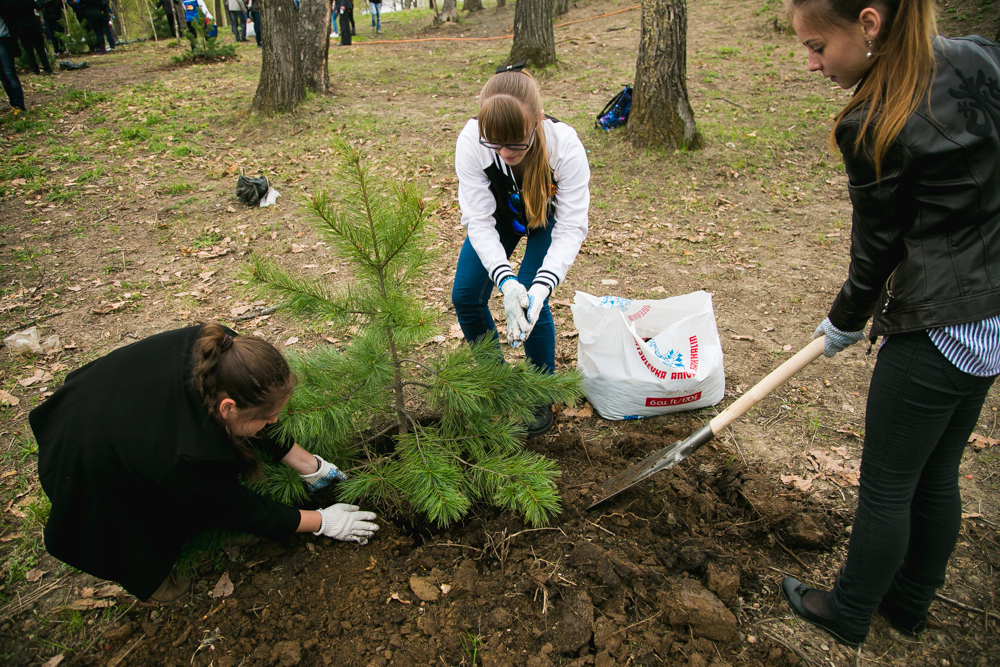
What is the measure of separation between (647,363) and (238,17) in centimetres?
1488

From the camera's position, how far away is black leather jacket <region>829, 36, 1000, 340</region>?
1183mm

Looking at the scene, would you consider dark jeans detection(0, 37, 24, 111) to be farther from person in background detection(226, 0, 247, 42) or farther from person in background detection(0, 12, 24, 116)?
person in background detection(226, 0, 247, 42)

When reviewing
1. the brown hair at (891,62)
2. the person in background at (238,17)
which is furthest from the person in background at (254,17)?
the brown hair at (891,62)

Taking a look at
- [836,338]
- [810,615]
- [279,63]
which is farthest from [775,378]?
[279,63]

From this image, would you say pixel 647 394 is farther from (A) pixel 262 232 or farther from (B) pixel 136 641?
(A) pixel 262 232

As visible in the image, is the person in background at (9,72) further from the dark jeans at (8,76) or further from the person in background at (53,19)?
the person in background at (53,19)

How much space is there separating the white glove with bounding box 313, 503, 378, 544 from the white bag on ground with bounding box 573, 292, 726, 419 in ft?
3.90

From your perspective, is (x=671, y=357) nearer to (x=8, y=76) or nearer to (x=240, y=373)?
(x=240, y=373)

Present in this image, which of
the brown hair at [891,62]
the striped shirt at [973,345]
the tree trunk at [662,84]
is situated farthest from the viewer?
the tree trunk at [662,84]

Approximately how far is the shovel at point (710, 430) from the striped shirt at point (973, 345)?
478 millimetres

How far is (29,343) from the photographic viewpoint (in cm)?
340

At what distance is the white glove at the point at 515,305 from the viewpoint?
218 centimetres

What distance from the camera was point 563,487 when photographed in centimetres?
230

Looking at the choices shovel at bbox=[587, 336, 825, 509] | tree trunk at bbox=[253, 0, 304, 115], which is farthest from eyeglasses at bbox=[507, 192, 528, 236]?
tree trunk at bbox=[253, 0, 304, 115]
